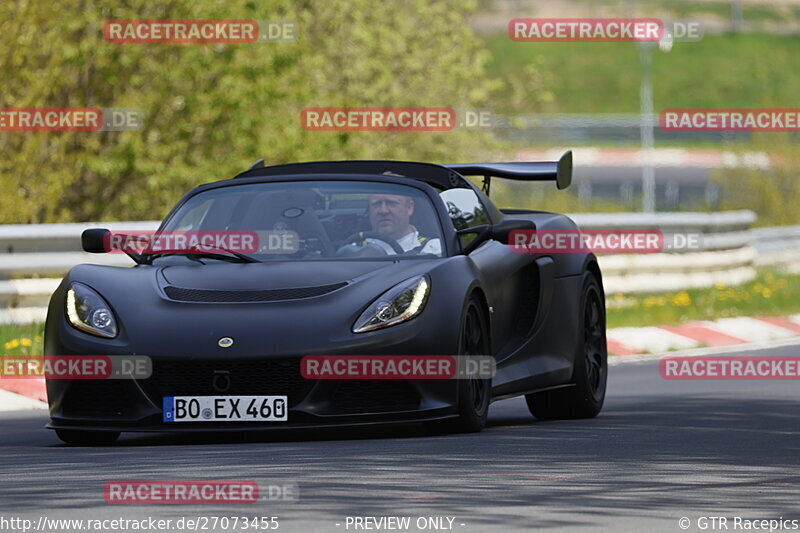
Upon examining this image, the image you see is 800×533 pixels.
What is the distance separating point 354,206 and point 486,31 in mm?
96125

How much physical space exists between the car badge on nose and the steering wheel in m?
1.24

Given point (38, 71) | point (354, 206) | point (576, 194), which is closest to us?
point (354, 206)

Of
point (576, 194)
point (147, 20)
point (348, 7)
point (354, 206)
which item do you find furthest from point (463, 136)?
point (354, 206)

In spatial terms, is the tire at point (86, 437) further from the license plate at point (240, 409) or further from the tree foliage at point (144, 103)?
the tree foliage at point (144, 103)

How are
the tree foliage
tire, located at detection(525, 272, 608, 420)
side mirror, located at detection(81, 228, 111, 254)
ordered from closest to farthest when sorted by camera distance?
side mirror, located at detection(81, 228, 111, 254)
tire, located at detection(525, 272, 608, 420)
the tree foliage

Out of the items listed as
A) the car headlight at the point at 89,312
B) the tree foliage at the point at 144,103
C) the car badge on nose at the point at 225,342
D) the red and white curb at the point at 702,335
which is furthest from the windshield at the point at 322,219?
the tree foliage at the point at 144,103

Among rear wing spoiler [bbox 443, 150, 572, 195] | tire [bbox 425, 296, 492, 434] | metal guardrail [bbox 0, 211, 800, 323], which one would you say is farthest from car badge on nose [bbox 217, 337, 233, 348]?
metal guardrail [bbox 0, 211, 800, 323]

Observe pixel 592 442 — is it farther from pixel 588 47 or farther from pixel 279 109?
pixel 588 47

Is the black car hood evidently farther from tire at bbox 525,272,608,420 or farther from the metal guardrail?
the metal guardrail

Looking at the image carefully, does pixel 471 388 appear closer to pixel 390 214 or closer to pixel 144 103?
pixel 390 214

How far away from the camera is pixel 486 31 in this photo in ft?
348

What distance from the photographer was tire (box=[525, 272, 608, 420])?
11766mm

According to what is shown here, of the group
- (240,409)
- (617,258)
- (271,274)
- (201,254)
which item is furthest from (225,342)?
(617,258)

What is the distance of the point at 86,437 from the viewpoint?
10000 millimetres
